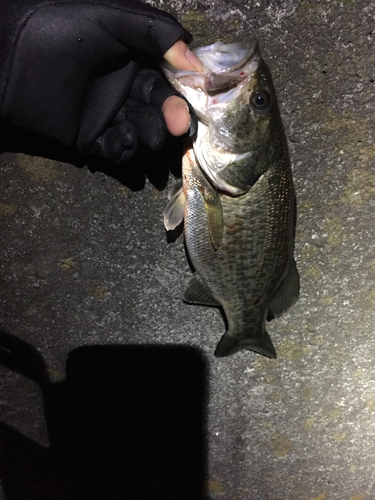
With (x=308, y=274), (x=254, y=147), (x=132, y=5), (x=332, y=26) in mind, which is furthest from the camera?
(x=308, y=274)

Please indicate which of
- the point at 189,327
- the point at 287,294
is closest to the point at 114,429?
the point at 189,327

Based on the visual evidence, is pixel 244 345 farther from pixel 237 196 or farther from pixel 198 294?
pixel 237 196

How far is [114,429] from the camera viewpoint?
7.38 ft

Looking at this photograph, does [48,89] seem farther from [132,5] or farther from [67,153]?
[132,5]

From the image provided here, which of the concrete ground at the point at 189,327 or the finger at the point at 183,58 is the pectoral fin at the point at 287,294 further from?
the finger at the point at 183,58

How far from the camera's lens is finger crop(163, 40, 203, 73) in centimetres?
146

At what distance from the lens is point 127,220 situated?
1954 mm

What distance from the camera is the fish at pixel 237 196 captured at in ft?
4.88

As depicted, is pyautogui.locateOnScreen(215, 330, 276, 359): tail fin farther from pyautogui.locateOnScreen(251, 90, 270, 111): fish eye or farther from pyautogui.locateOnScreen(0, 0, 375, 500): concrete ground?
pyautogui.locateOnScreen(251, 90, 270, 111): fish eye

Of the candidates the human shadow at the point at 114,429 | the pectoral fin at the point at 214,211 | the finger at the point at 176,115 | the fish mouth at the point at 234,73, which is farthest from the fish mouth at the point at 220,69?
the human shadow at the point at 114,429

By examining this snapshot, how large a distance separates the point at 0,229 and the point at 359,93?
2266 mm

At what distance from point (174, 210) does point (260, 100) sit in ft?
2.30

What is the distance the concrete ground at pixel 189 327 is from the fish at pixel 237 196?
23 centimetres

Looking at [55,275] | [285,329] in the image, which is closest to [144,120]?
[55,275]
